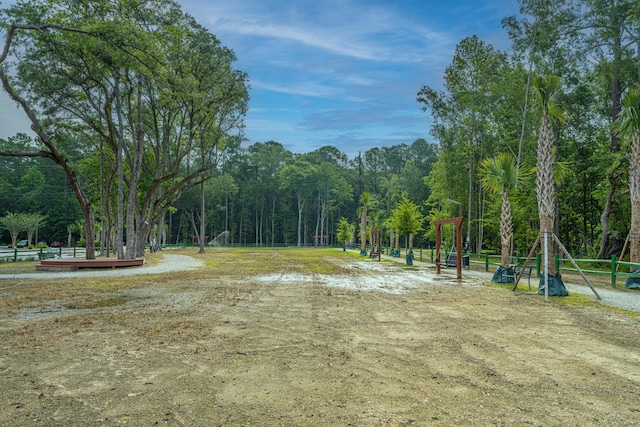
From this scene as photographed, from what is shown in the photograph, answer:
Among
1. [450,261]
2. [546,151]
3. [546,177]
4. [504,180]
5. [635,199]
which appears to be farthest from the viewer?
[450,261]

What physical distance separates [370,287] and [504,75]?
72.6 feet

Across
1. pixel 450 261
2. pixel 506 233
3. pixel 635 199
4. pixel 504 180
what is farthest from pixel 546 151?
pixel 450 261

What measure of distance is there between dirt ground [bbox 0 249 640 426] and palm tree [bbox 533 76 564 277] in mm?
3021

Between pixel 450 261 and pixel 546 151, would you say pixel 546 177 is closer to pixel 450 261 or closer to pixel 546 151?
pixel 546 151

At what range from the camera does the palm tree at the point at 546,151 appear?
459 inches

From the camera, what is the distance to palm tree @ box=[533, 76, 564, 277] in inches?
459

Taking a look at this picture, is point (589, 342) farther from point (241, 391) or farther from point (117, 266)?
point (117, 266)

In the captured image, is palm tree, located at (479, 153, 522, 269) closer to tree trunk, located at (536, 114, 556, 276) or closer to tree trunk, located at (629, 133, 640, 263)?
tree trunk, located at (536, 114, 556, 276)

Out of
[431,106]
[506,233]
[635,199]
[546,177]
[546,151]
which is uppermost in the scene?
[431,106]

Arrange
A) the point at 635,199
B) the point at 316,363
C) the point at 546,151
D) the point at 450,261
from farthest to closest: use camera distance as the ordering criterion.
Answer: the point at 450,261
the point at 635,199
the point at 546,151
the point at 316,363

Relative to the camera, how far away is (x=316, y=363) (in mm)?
4852

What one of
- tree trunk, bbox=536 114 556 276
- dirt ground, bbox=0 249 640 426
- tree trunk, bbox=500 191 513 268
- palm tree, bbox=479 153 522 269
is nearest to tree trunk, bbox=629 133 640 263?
palm tree, bbox=479 153 522 269

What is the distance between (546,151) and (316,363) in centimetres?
1041

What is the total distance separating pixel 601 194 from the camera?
22.0m
